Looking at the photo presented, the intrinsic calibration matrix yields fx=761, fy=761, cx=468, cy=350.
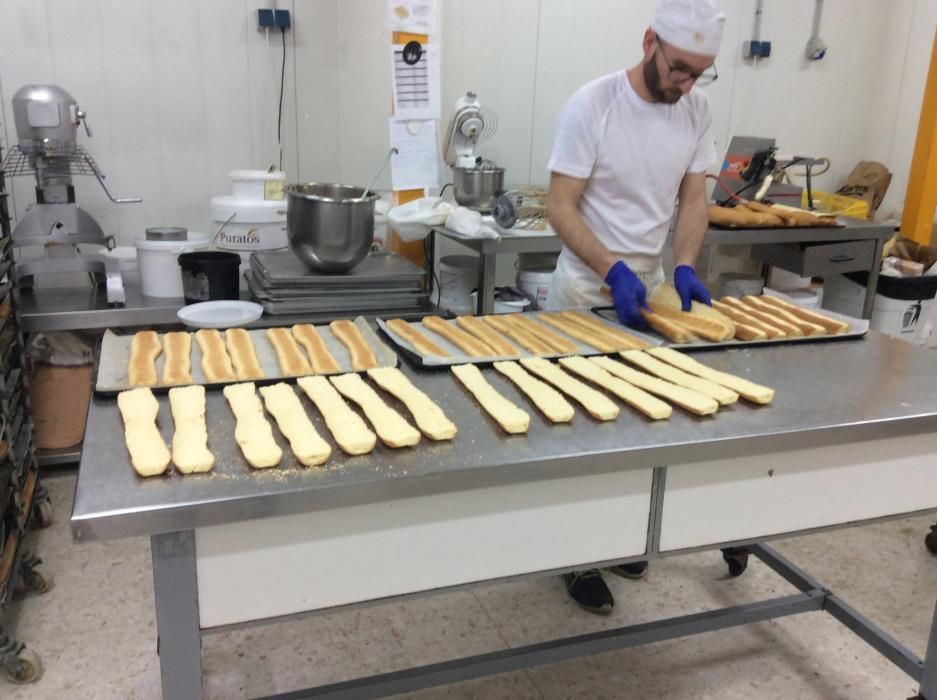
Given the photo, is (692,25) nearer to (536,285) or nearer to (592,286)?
(592,286)

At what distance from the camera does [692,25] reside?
1998mm

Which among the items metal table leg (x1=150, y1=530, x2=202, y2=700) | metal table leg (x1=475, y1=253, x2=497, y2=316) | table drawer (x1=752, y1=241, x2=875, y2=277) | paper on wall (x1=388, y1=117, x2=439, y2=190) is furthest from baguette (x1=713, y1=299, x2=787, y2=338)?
table drawer (x1=752, y1=241, x2=875, y2=277)

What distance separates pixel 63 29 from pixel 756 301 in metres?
2.83

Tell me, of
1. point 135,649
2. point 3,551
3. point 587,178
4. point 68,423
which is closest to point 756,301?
point 587,178

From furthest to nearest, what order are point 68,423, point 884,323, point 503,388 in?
point 884,323, point 68,423, point 503,388

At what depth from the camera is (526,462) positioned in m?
1.16

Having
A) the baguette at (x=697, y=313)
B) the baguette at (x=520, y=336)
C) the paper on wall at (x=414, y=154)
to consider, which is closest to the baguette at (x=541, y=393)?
the baguette at (x=520, y=336)

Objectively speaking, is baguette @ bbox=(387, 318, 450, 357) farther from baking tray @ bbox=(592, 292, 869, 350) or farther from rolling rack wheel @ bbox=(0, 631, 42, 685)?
rolling rack wheel @ bbox=(0, 631, 42, 685)

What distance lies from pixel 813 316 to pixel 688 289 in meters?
0.32

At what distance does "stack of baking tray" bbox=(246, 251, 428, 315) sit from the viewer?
2.57 metres

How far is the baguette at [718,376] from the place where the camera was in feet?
4.69

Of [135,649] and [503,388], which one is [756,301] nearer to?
[503,388]

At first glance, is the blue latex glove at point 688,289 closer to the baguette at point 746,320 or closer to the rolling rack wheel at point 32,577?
the baguette at point 746,320

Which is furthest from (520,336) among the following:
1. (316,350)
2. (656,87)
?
(656,87)
